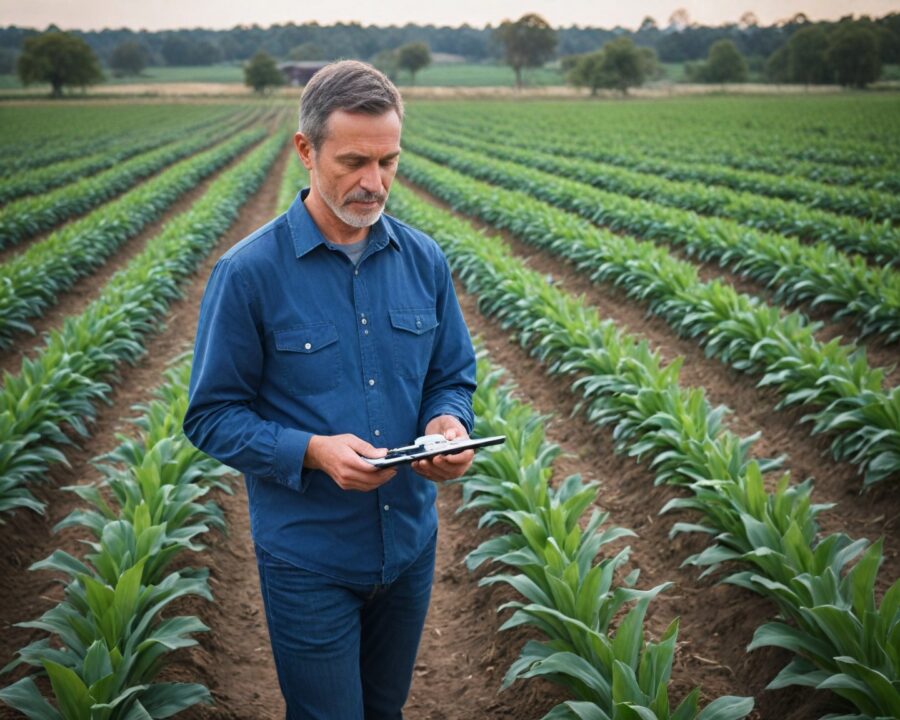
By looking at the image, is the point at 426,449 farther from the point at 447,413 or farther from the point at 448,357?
the point at 448,357

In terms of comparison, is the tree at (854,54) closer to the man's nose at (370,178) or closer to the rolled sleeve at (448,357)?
the rolled sleeve at (448,357)

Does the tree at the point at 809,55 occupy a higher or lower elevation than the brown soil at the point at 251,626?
higher

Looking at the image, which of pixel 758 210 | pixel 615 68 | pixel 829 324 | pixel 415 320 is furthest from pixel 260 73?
pixel 415 320

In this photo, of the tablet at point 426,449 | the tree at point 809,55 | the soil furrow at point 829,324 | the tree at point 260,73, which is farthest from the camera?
the tree at point 260,73

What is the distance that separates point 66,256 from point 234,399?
36.0 ft

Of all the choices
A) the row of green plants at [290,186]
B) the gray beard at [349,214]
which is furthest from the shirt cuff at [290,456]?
the row of green plants at [290,186]

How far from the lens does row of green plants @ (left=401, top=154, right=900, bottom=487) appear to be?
4.93 metres

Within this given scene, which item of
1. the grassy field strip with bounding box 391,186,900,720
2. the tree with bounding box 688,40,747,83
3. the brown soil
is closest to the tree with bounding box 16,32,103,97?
the tree with bounding box 688,40,747,83

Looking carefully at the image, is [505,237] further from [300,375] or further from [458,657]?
[300,375]

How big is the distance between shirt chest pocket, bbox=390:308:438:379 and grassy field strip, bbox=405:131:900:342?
665 cm

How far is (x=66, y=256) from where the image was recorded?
11.3 m

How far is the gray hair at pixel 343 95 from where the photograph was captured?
1801mm

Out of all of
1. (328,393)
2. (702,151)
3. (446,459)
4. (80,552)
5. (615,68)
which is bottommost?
(80,552)

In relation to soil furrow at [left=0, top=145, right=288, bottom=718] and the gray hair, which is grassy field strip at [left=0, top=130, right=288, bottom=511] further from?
the gray hair
